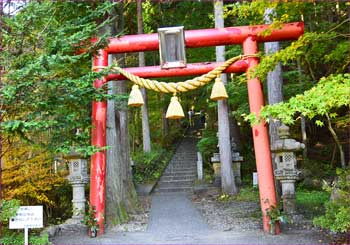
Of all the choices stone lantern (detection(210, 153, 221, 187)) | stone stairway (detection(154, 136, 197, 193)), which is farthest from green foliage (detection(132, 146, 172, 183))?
stone lantern (detection(210, 153, 221, 187))

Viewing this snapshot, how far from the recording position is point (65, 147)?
595 cm

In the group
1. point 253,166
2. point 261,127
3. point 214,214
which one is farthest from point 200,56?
point 261,127

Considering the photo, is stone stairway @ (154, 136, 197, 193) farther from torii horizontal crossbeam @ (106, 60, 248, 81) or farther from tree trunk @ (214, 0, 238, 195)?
torii horizontal crossbeam @ (106, 60, 248, 81)

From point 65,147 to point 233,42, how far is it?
3821mm

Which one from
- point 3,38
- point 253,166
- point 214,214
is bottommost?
point 214,214

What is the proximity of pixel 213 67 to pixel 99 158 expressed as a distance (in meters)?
2.94

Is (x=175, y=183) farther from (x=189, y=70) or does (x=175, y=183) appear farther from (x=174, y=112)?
(x=174, y=112)

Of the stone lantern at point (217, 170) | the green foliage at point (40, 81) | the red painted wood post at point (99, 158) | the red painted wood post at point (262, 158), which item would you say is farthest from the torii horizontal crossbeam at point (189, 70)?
the stone lantern at point (217, 170)

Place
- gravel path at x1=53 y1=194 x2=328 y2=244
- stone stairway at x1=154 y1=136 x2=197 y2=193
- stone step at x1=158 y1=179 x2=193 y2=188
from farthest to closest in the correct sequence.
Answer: stone step at x1=158 y1=179 x2=193 y2=188, stone stairway at x1=154 y1=136 x2=197 y2=193, gravel path at x1=53 y1=194 x2=328 y2=244

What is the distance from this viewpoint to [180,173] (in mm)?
16188

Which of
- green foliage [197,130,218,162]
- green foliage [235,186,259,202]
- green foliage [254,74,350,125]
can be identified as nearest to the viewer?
green foliage [254,74,350,125]

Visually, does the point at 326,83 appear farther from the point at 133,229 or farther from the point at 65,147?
the point at 133,229

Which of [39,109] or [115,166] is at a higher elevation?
[39,109]

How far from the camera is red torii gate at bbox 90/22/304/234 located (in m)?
6.67
